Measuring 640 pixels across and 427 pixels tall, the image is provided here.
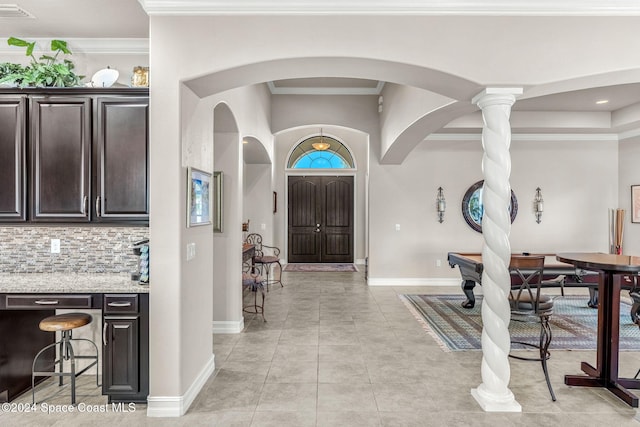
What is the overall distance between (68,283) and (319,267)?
6.97 m

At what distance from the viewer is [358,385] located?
3.16m

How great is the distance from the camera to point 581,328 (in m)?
4.68

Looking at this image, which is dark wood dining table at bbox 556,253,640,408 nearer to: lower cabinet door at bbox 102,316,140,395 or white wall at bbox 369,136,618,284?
lower cabinet door at bbox 102,316,140,395

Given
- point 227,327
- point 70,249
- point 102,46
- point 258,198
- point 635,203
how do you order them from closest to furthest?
point 70,249
point 102,46
point 227,327
point 635,203
point 258,198

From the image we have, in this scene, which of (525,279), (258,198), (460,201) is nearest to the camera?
(525,279)

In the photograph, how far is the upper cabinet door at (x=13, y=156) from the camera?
2.94 metres

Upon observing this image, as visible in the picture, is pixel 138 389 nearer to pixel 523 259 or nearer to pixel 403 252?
pixel 523 259

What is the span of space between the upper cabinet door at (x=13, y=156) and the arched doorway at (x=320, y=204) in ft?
23.8

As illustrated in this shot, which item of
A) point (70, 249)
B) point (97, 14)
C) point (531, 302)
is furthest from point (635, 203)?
point (70, 249)

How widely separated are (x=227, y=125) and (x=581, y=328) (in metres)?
5.03

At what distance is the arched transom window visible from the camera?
10.0 m

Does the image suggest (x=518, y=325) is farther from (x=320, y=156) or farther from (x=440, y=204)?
(x=320, y=156)

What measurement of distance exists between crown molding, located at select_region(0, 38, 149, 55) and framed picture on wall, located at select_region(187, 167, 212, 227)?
1389 millimetres

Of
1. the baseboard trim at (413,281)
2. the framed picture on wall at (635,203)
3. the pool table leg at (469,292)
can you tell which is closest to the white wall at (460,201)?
the baseboard trim at (413,281)
